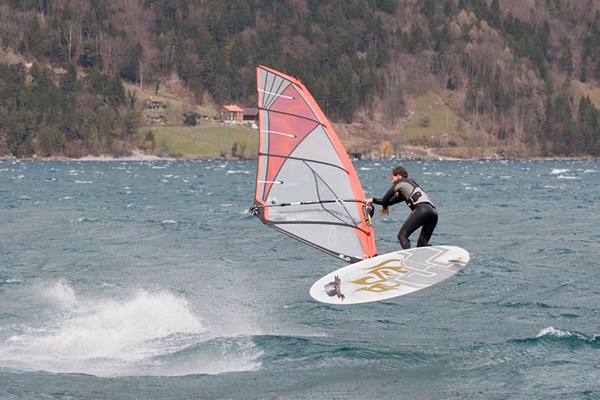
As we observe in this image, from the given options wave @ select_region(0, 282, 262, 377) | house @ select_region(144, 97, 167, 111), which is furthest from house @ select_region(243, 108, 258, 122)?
wave @ select_region(0, 282, 262, 377)

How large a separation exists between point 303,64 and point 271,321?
153780mm

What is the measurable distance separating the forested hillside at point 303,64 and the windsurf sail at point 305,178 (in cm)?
11975

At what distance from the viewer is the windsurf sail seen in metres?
12.9

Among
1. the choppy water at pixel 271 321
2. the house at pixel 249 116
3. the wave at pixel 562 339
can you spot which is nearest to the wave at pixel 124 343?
the choppy water at pixel 271 321

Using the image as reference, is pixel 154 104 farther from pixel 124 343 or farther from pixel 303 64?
pixel 124 343

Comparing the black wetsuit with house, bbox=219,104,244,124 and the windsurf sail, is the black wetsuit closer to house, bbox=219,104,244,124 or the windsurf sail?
the windsurf sail

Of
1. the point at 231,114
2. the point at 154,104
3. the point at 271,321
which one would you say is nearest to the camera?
the point at 271,321

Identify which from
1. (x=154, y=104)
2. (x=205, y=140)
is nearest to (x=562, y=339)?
(x=205, y=140)

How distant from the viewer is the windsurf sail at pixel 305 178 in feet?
42.3

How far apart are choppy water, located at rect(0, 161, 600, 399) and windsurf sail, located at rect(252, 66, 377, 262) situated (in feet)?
5.91

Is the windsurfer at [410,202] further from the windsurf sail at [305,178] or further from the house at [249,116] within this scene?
the house at [249,116]

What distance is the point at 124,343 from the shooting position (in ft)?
48.0

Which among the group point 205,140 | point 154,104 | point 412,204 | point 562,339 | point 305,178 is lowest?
point 205,140

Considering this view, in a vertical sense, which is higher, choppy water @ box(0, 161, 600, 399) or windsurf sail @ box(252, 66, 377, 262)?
windsurf sail @ box(252, 66, 377, 262)
